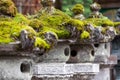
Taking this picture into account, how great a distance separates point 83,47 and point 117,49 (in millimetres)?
2972

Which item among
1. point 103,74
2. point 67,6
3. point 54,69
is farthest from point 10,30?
point 67,6

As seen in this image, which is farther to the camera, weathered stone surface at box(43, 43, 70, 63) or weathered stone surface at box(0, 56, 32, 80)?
weathered stone surface at box(43, 43, 70, 63)

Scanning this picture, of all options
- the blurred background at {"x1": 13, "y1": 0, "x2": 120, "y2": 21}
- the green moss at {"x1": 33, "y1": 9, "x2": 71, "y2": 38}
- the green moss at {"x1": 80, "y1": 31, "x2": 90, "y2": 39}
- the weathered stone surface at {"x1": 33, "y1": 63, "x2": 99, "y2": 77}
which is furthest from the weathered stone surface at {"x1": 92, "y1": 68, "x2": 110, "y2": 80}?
the blurred background at {"x1": 13, "y1": 0, "x2": 120, "y2": 21}

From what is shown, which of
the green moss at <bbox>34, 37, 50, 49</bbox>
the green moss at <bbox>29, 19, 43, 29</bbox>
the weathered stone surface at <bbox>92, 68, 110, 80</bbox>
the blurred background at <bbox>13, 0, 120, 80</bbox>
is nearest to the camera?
the green moss at <bbox>34, 37, 50, 49</bbox>

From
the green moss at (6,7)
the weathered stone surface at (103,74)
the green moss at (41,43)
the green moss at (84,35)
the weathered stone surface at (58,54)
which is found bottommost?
the weathered stone surface at (103,74)

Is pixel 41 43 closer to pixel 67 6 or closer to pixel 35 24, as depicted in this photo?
pixel 35 24

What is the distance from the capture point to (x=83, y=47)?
8.05m

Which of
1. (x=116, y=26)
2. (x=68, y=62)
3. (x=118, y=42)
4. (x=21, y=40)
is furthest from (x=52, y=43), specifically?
(x=118, y=42)

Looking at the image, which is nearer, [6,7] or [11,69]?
[11,69]

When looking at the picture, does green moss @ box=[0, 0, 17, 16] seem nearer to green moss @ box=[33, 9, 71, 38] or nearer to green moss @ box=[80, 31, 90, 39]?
green moss @ box=[33, 9, 71, 38]

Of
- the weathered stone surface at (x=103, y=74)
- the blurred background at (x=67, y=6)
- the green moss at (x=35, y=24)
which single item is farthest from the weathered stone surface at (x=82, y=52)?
the blurred background at (x=67, y=6)

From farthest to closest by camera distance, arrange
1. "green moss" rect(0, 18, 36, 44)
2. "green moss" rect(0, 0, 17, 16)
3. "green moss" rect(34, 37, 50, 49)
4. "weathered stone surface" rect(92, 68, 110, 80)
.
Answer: "weathered stone surface" rect(92, 68, 110, 80), "green moss" rect(0, 0, 17, 16), "green moss" rect(34, 37, 50, 49), "green moss" rect(0, 18, 36, 44)

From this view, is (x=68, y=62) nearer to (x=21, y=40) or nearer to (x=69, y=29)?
(x=69, y=29)

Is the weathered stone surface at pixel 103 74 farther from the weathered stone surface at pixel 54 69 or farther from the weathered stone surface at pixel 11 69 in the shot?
the weathered stone surface at pixel 11 69
